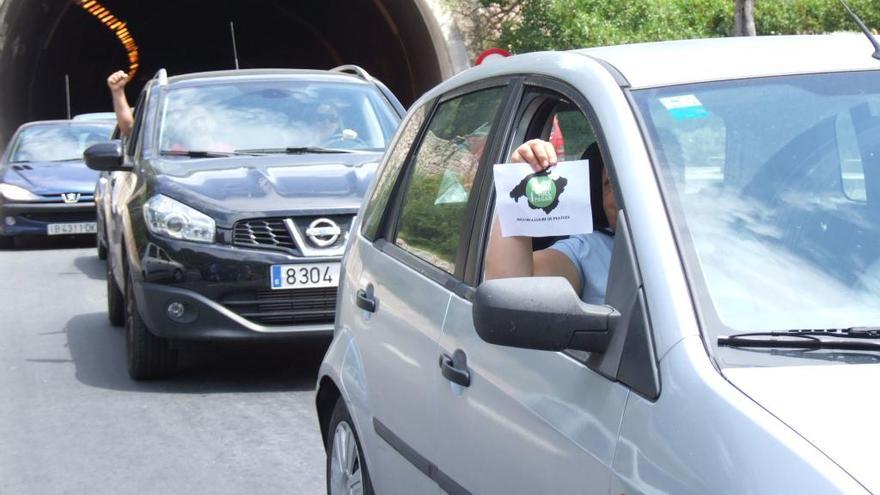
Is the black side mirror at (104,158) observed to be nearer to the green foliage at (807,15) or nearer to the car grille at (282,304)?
the car grille at (282,304)

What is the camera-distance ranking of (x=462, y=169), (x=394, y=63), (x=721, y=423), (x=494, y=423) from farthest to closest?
1. (x=394, y=63)
2. (x=462, y=169)
3. (x=494, y=423)
4. (x=721, y=423)

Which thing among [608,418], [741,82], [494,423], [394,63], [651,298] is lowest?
[394,63]

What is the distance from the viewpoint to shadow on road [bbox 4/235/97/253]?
60.7 ft

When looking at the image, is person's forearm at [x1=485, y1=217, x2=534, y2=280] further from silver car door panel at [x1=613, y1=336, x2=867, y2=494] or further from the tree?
the tree

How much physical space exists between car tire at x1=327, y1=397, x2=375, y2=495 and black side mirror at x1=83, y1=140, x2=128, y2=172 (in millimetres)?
4688

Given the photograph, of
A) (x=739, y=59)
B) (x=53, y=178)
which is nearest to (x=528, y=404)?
(x=739, y=59)

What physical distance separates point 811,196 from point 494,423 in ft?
2.75

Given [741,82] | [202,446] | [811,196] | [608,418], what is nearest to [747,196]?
[811,196]

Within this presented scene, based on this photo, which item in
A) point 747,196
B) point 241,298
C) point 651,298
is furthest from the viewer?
point 241,298

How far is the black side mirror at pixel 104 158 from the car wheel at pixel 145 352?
102cm

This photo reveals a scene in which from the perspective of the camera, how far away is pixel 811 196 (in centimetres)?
309

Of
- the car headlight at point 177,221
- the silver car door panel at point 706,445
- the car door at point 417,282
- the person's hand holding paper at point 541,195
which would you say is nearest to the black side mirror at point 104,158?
the car headlight at point 177,221

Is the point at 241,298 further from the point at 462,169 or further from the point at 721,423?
the point at 721,423

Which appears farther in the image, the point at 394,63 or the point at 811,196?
the point at 394,63
